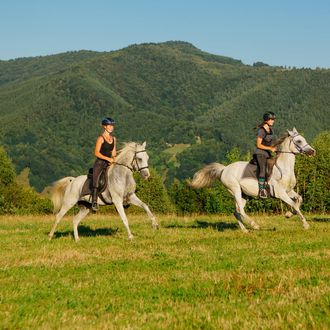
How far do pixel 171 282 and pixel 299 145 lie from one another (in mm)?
9309

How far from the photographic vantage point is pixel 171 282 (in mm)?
9523

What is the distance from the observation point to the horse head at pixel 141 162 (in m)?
16.3

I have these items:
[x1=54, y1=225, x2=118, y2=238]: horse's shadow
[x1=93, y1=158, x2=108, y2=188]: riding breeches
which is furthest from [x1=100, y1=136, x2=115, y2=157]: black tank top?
[x1=54, y1=225, x2=118, y2=238]: horse's shadow

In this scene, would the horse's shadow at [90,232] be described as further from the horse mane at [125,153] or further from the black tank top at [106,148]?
the black tank top at [106,148]

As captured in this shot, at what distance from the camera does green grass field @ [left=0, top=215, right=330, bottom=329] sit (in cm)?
705

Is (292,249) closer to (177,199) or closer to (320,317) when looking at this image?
(320,317)

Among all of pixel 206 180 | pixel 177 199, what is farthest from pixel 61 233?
pixel 177 199

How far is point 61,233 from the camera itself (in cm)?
1955

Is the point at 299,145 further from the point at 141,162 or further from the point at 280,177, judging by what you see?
the point at 141,162

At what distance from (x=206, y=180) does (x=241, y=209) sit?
6.97ft

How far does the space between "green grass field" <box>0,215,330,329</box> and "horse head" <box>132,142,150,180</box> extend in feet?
7.36

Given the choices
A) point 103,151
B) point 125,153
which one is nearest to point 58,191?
point 103,151

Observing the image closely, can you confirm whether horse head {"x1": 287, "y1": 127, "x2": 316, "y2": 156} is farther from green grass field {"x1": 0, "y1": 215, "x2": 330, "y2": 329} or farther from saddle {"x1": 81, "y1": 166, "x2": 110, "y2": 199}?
saddle {"x1": 81, "y1": 166, "x2": 110, "y2": 199}

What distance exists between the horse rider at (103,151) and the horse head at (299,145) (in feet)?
20.2
